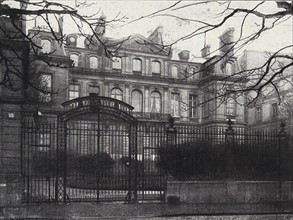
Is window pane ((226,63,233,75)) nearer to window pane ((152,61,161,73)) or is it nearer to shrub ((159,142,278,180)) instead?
window pane ((152,61,161,73))

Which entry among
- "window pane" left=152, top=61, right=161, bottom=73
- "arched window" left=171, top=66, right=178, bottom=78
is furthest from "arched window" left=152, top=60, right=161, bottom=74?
"arched window" left=171, top=66, right=178, bottom=78

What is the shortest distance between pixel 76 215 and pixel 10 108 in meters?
3.86

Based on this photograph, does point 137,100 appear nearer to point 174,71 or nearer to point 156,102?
point 156,102

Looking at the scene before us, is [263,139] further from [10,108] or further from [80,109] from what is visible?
[10,108]

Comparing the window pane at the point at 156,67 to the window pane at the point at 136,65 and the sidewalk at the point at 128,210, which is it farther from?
the sidewalk at the point at 128,210

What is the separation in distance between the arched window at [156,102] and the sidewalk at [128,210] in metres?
30.5

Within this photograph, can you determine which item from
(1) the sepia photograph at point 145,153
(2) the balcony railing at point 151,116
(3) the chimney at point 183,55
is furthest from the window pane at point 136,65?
(1) the sepia photograph at point 145,153

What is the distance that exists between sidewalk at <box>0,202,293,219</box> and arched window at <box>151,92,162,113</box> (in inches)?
1202

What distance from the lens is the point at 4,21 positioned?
39.0 feet

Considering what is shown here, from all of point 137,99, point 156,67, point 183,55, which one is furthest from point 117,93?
point 183,55

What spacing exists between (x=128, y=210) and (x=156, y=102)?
107ft

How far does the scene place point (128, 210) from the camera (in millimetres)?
11281

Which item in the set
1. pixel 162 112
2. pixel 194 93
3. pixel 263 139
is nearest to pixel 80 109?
pixel 263 139

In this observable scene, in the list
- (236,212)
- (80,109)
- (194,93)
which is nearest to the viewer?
(236,212)
